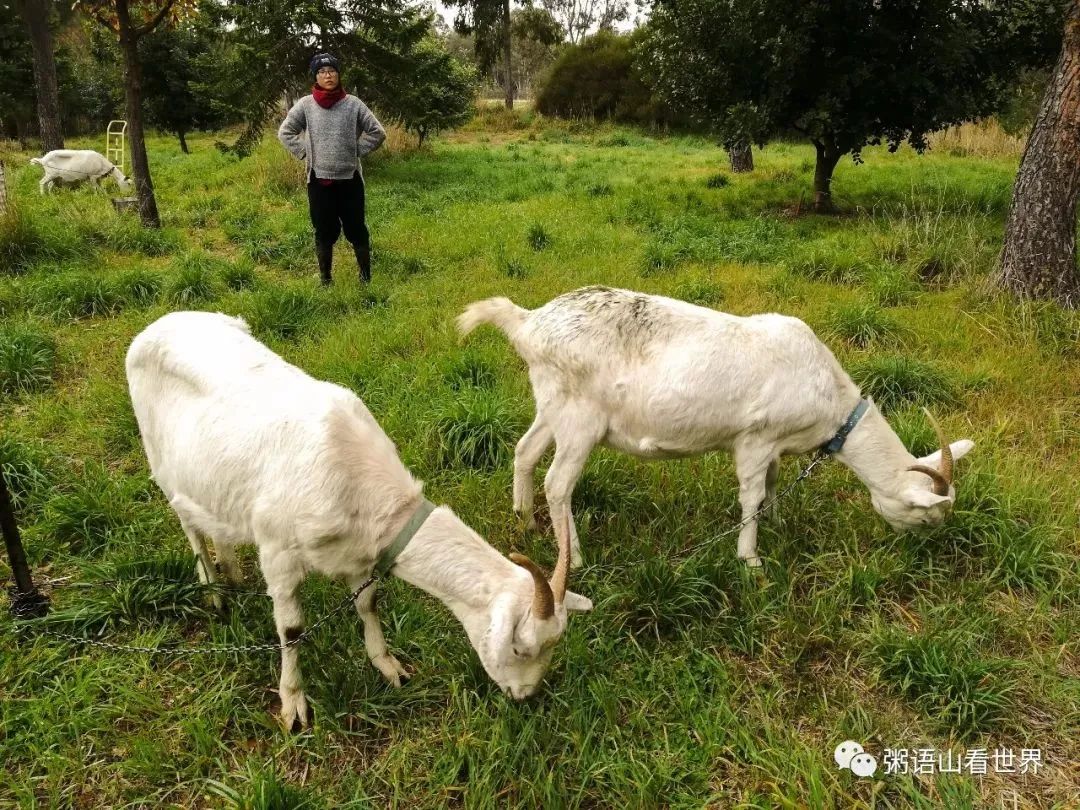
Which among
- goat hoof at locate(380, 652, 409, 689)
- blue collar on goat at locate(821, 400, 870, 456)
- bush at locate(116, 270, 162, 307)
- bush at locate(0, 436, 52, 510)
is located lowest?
goat hoof at locate(380, 652, 409, 689)

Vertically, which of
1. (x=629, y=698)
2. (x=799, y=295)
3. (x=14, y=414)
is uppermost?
(x=799, y=295)

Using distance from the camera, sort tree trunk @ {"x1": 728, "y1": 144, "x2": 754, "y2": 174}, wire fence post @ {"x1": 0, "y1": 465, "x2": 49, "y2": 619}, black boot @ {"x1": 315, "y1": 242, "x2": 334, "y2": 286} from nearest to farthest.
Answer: wire fence post @ {"x1": 0, "y1": 465, "x2": 49, "y2": 619}, black boot @ {"x1": 315, "y1": 242, "x2": 334, "y2": 286}, tree trunk @ {"x1": 728, "y1": 144, "x2": 754, "y2": 174}

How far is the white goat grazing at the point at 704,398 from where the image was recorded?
311 centimetres

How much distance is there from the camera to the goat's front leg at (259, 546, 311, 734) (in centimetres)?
245

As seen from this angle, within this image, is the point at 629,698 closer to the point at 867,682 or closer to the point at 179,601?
the point at 867,682

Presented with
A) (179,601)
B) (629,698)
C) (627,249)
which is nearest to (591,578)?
(629,698)

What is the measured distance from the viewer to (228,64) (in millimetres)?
13672

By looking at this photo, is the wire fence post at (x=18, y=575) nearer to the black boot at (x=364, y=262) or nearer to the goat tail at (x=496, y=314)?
the goat tail at (x=496, y=314)

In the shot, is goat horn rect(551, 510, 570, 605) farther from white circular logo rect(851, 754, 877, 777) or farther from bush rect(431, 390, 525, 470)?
bush rect(431, 390, 525, 470)

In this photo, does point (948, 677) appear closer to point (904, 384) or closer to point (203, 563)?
point (904, 384)

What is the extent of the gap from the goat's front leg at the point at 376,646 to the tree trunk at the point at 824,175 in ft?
30.2

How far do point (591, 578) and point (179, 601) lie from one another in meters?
1.94

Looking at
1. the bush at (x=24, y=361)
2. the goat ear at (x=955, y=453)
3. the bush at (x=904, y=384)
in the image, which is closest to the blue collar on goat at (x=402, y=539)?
the goat ear at (x=955, y=453)

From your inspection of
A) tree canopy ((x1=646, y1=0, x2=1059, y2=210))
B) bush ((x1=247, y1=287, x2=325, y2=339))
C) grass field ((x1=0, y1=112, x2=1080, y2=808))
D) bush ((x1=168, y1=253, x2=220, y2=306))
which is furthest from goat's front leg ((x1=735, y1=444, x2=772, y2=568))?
tree canopy ((x1=646, y1=0, x2=1059, y2=210))
